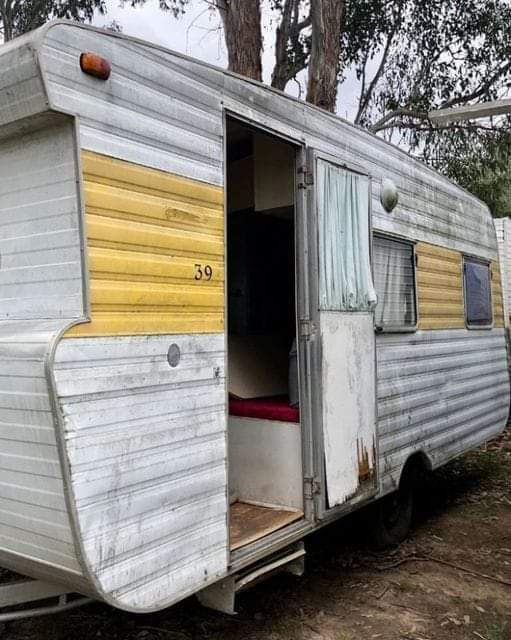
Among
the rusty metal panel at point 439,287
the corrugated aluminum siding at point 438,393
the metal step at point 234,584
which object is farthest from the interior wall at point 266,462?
the rusty metal panel at point 439,287

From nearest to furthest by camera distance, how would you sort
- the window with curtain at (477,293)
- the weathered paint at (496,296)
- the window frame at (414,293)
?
the window frame at (414,293) → the window with curtain at (477,293) → the weathered paint at (496,296)

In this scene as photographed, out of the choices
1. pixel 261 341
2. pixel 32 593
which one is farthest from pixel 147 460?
pixel 261 341

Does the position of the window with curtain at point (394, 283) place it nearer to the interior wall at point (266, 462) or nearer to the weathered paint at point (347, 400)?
the weathered paint at point (347, 400)

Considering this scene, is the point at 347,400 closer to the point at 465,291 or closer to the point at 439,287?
the point at 439,287

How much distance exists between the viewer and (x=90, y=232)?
2.40 meters

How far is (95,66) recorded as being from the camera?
246cm

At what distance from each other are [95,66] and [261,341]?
2.85m

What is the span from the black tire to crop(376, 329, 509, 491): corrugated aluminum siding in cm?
33

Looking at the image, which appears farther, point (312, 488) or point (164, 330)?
point (312, 488)

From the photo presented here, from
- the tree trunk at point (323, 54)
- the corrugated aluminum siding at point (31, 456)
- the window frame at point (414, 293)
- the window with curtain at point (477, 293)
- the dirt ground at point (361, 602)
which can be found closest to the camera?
the corrugated aluminum siding at point (31, 456)

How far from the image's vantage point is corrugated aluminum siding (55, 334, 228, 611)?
2.31 m

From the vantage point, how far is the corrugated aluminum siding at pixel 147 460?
231 centimetres

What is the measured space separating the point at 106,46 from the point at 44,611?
2234 millimetres

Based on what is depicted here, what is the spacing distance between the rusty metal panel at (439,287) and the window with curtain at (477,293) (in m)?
0.21
